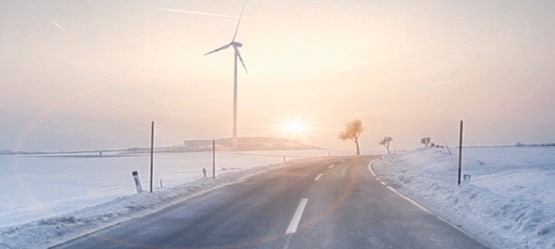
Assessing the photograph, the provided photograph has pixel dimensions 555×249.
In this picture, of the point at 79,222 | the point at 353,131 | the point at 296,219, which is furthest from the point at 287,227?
the point at 353,131

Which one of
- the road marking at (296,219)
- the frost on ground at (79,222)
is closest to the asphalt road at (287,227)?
the road marking at (296,219)

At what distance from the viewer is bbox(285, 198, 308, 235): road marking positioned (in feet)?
28.7

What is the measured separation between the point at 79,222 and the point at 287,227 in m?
4.95

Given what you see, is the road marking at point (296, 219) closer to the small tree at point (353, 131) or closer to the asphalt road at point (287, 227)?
the asphalt road at point (287, 227)

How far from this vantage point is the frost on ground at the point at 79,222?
319 inches

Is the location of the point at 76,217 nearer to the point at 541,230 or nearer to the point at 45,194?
the point at 541,230

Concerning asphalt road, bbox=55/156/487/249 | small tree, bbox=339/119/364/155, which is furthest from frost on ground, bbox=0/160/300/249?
small tree, bbox=339/119/364/155

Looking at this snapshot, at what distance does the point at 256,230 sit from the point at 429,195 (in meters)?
8.79

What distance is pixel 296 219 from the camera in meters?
10.2

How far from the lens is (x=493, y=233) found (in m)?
8.60

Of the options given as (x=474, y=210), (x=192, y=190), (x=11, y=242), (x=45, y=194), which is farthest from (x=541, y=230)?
(x=45, y=194)

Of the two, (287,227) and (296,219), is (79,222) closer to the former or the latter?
(287,227)

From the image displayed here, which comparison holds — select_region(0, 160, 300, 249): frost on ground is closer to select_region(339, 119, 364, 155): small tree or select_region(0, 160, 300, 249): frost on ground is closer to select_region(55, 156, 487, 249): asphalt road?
select_region(55, 156, 487, 249): asphalt road

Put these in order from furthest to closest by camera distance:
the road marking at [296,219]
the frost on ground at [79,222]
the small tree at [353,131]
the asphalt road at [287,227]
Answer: the small tree at [353,131], the road marking at [296,219], the frost on ground at [79,222], the asphalt road at [287,227]
